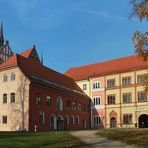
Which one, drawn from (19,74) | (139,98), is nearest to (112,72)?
(139,98)

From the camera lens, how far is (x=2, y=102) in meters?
49.5

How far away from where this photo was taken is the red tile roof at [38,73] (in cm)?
4980

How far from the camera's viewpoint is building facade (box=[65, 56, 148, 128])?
5927 centimetres

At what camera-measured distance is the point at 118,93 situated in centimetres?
6203

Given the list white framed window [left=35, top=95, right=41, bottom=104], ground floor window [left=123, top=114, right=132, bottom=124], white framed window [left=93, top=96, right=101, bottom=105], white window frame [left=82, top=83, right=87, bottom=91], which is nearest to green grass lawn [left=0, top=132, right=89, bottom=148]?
white framed window [left=35, top=95, right=41, bottom=104]

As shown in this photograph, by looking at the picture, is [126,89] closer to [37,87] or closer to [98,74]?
[98,74]

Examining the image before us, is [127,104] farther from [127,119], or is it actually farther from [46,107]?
[46,107]

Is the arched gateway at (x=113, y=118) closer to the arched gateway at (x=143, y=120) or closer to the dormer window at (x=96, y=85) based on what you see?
the arched gateway at (x=143, y=120)

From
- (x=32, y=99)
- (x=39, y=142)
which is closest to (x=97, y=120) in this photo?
(x=32, y=99)

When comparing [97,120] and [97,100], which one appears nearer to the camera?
[97,120]

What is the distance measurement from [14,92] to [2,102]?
A: 2845 mm

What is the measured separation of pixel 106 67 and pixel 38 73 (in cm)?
2001

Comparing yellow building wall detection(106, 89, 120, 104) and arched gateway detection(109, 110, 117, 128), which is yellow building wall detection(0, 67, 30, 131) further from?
arched gateway detection(109, 110, 117, 128)

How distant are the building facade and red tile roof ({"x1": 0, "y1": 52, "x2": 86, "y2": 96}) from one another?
4.86 meters
